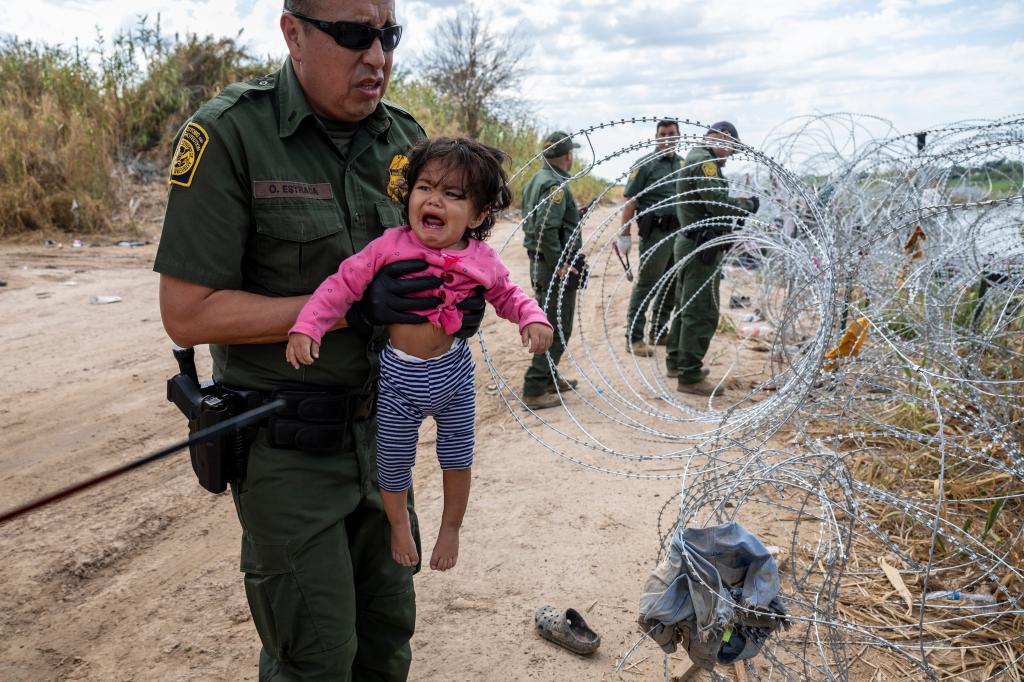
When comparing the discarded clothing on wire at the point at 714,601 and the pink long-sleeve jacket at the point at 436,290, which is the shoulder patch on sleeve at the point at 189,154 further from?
the discarded clothing on wire at the point at 714,601

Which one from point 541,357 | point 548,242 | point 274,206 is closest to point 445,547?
point 274,206

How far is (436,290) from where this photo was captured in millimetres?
1924

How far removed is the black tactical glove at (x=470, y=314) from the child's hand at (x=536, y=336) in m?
0.13

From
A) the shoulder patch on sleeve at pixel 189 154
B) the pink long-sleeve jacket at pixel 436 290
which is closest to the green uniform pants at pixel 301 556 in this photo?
the pink long-sleeve jacket at pixel 436 290

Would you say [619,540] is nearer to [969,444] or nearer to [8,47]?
[969,444]

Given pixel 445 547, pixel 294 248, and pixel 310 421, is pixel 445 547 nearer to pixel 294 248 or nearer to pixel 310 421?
pixel 310 421

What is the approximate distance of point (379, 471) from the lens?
202 cm

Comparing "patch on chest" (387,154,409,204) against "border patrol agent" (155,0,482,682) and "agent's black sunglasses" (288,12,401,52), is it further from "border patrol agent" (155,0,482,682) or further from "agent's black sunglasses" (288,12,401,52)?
"agent's black sunglasses" (288,12,401,52)

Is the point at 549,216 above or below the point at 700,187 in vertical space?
below

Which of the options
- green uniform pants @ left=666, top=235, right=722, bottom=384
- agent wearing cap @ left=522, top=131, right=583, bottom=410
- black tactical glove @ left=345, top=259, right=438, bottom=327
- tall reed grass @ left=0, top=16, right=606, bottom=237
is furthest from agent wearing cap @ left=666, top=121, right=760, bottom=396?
tall reed grass @ left=0, top=16, right=606, bottom=237

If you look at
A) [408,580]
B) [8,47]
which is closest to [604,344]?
[408,580]

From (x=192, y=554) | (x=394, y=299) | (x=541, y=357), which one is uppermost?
(x=394, y=299)

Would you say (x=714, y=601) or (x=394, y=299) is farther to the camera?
(x=714, y=601)

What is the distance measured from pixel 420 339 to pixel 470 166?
1.48 feet
